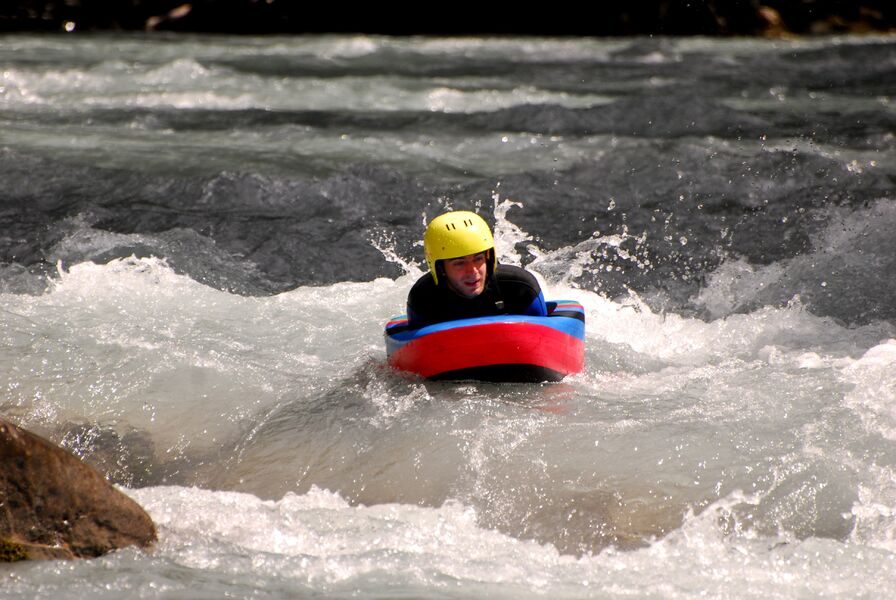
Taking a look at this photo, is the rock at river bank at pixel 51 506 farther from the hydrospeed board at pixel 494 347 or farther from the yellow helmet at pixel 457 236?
the yellow helmet at pixel 457 236

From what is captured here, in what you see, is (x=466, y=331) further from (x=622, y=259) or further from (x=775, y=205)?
(x=775, y=205)

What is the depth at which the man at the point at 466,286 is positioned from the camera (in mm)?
5266

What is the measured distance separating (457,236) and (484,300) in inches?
16.4

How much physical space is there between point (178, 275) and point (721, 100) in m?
7.59

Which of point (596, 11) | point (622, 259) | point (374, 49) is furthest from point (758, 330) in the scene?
point (596, 11)

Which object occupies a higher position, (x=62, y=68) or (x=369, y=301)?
(x=62, y=68)

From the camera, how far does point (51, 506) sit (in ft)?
12.3

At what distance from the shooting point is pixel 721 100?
12578 millimetres

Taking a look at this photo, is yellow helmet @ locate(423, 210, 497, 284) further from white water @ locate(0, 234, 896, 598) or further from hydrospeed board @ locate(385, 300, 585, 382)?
white water @ locate(0, 234, 896, 598)

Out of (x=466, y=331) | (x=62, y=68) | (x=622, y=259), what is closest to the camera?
(x=466, y=331)

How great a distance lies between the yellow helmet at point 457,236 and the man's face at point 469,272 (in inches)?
2.1

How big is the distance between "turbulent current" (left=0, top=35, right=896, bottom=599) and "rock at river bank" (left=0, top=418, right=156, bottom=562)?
9 centimetres

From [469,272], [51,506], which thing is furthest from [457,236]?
[51,506]

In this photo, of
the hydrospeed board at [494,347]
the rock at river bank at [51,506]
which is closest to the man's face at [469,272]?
the hydrospeed board at [494,347]
